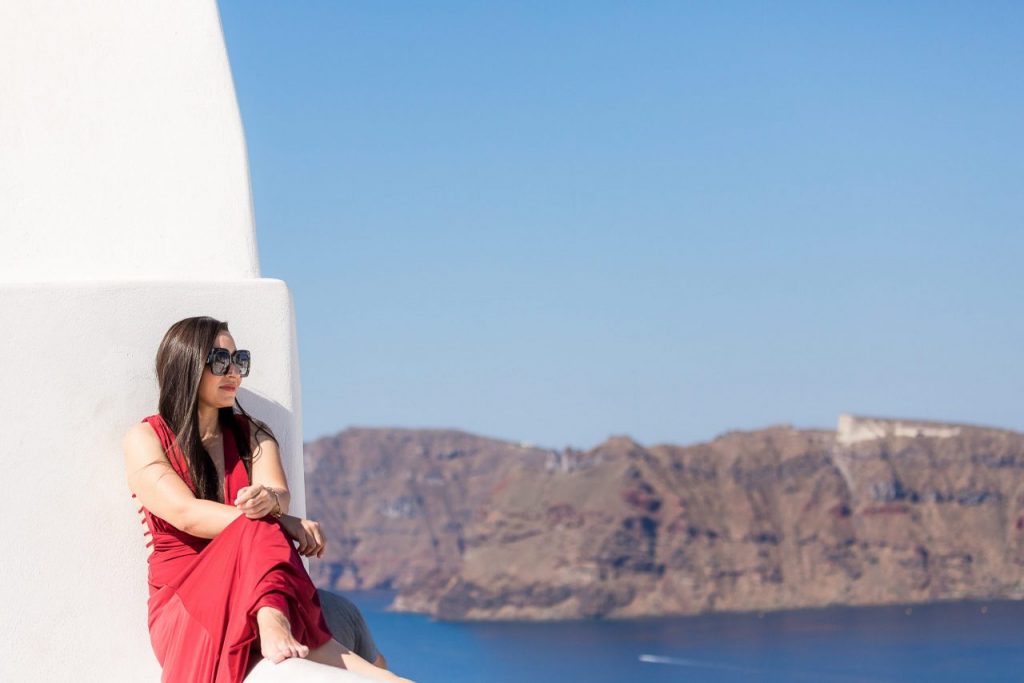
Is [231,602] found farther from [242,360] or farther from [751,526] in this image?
[751,526]

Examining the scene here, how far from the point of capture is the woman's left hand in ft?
7.93

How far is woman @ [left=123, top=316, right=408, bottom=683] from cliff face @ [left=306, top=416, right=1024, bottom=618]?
8807 cm

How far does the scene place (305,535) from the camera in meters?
2.57

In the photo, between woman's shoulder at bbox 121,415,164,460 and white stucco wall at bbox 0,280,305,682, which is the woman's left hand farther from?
white stucco wall at bbox 0,280,305,682

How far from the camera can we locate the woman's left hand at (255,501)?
2.42 metres

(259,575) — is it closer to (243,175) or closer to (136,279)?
(136,279)

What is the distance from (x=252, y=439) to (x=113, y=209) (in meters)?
0.83

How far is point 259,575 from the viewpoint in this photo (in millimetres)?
2346

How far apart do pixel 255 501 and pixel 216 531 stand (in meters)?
0.14

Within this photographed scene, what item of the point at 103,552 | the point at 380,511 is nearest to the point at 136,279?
the point at 103,552

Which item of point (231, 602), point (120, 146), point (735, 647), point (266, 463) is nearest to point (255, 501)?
point (231, 602)

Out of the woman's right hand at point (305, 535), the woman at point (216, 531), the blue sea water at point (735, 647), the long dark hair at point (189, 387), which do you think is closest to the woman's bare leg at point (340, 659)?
the woman at point (216, 531)

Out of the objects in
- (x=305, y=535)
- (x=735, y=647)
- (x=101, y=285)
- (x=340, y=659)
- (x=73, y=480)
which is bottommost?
(x=735, y=647)

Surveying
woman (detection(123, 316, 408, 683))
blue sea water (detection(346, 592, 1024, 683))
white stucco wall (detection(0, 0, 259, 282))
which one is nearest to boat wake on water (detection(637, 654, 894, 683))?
blue sea water (detection(346, 592, 1024, 683))
